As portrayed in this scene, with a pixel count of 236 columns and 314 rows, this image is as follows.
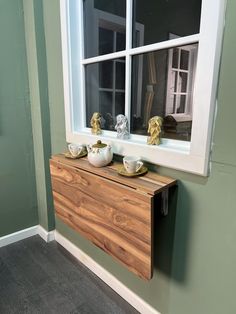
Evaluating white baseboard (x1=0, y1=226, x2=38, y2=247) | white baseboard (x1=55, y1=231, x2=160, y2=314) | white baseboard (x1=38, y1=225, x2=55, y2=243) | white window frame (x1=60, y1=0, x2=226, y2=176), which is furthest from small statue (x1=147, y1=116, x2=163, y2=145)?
white baseboard (x1=0, y1=226, x2=38, y2=247)

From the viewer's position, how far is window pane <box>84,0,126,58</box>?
4.42ft

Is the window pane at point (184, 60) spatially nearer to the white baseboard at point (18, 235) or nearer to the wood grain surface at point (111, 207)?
the wood grain surface at point (111, 207)

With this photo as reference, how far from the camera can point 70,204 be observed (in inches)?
58.6

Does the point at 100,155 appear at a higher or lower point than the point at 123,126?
lower

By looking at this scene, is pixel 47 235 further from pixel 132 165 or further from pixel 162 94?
pixel 162 94

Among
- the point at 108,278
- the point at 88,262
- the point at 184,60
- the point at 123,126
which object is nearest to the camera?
the point at 184,60

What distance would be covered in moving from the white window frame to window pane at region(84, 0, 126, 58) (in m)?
0.05

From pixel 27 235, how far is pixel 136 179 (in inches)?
63.8

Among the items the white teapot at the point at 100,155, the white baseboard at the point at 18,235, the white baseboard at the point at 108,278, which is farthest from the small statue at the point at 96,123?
the white baseboard at the point at 18,235

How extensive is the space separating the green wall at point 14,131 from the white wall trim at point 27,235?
46mm

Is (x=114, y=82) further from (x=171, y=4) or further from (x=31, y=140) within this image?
(x=31, y=140)

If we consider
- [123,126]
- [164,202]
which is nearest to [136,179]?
[164,202]

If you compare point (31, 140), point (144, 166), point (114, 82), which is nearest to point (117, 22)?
point (114, 82)

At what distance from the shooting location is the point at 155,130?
118 cm
